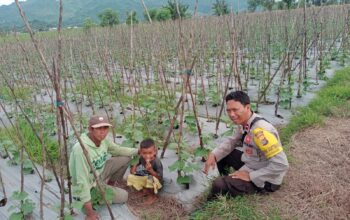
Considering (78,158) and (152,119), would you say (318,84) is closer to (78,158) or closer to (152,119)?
(152,119)

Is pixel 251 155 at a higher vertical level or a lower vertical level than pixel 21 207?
higher

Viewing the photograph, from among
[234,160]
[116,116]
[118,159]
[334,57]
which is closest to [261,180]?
[234,160]

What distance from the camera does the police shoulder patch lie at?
2.36 m

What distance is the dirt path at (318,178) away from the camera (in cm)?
246

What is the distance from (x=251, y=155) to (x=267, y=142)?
31cm

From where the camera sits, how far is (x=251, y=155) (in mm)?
2631

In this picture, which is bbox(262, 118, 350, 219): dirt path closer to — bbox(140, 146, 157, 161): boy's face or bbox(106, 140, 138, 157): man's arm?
bbox(140, 146, 157, 161): boy's face

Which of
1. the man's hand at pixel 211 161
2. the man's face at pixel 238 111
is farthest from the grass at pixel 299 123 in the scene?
the man's face at pixel 238 111

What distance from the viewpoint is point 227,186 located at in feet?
8.48

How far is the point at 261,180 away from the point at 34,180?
86.9 inches

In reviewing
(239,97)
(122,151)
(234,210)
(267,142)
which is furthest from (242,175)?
(122,151)

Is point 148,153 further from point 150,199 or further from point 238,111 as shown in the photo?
point 238,111

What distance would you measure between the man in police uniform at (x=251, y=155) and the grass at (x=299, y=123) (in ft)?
0.29

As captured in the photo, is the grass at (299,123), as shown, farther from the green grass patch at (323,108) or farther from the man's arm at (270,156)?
the man's arm at (270,156)
